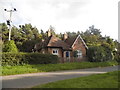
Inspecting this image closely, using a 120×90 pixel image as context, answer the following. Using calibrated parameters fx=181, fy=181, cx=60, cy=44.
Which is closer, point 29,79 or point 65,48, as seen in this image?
point 29,79

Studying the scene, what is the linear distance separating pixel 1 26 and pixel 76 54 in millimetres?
27786

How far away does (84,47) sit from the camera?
134ft

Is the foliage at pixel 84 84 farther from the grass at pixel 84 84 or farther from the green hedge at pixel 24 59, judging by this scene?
the green hedge at pixel 24 59

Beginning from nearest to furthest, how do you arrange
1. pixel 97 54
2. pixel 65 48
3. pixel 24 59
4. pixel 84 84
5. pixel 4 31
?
1. pixel 84 84
2. pixel 24 59
3. pixel 97 54
4. pixel 65 48
5. pixel 4 31

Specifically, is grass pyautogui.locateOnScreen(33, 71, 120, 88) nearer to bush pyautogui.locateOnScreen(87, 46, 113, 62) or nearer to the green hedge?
the green hedge

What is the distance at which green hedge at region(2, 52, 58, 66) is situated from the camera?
78.6 ft

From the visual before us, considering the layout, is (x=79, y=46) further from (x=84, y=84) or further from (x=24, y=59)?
(x=84, y=84)

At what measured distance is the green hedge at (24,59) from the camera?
2395cm

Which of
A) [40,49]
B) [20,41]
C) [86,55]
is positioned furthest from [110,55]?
[20,41]

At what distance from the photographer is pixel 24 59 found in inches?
1007

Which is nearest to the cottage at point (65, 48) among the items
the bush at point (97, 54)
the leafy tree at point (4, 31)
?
the bush at point (97, 54)

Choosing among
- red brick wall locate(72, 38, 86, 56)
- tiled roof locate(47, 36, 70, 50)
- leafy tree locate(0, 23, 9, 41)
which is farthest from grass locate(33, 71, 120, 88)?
leafy tree locate(0, 23, 9, 41)

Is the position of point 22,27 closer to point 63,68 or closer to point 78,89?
point 63,68

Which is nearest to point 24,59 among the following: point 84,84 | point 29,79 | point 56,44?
point 29,79
